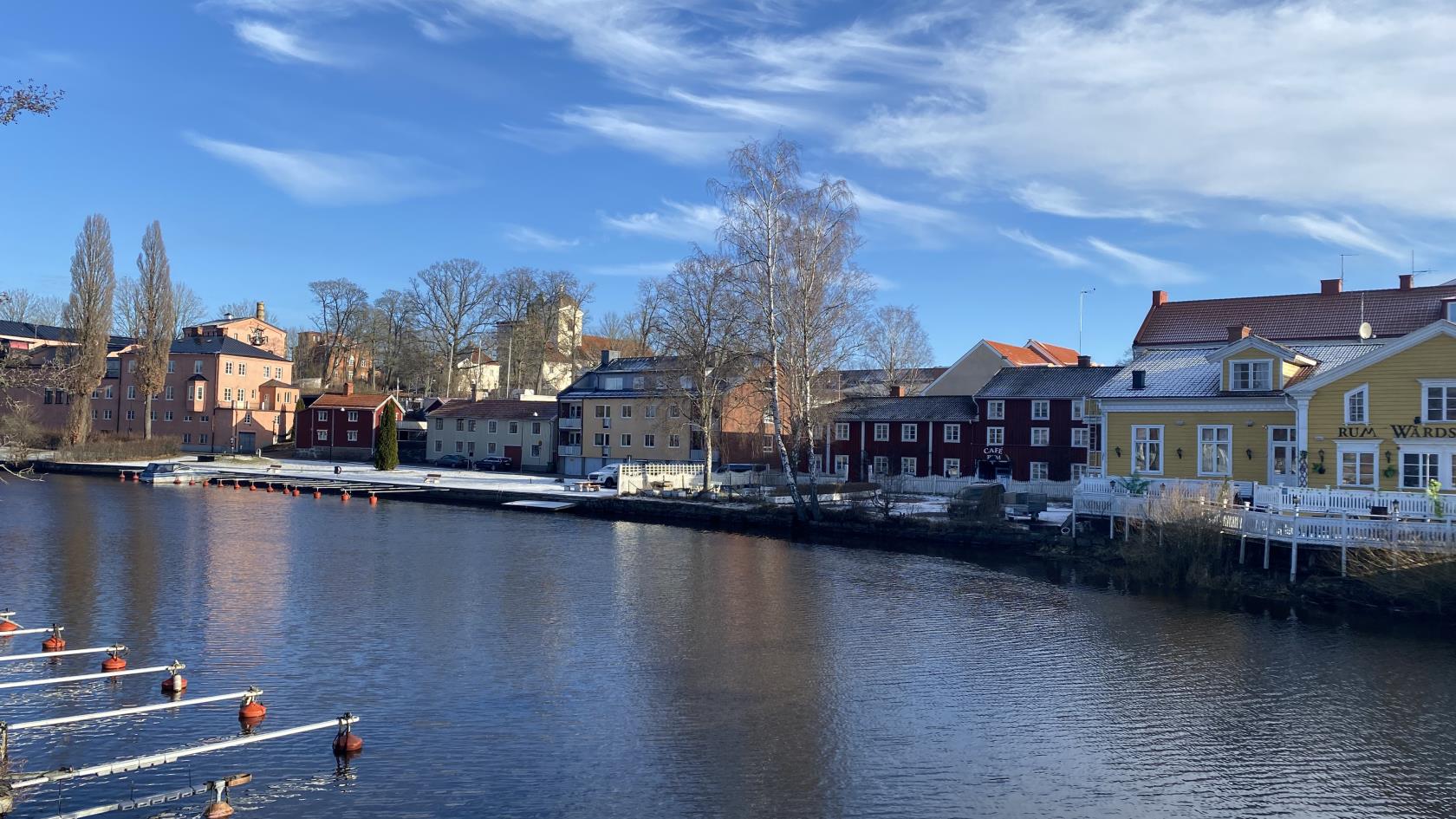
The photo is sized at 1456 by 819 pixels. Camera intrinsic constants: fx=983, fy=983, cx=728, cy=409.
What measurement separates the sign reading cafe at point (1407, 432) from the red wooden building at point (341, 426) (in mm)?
64198

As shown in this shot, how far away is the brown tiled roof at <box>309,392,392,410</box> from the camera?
76500 mm

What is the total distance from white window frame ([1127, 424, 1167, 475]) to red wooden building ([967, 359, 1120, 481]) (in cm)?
1203

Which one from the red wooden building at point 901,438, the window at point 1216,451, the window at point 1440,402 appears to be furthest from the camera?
the red wooden building at point 901,438

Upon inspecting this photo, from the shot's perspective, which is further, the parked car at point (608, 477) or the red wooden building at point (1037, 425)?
the parked car at point (608, 477)

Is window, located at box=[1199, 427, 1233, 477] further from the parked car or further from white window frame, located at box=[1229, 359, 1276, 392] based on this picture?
the parked car

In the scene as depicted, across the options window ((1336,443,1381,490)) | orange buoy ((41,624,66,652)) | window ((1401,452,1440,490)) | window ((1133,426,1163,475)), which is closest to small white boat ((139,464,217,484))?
orange buoy ((41,624,66,652))

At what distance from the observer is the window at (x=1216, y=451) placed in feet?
109

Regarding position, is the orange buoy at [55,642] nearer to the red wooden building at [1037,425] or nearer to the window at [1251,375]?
the window at [1251,375]

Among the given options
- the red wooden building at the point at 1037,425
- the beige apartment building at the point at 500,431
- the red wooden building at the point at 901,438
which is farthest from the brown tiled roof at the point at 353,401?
the red wooden building at the point at 1037,425

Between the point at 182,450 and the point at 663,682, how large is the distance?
76.1 meters

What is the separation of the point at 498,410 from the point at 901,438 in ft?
104

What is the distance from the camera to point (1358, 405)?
96.9 feet

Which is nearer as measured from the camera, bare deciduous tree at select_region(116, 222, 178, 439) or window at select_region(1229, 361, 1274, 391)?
window at select_region(1229, 361, 1274, 391)

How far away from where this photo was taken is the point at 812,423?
4091 cm
